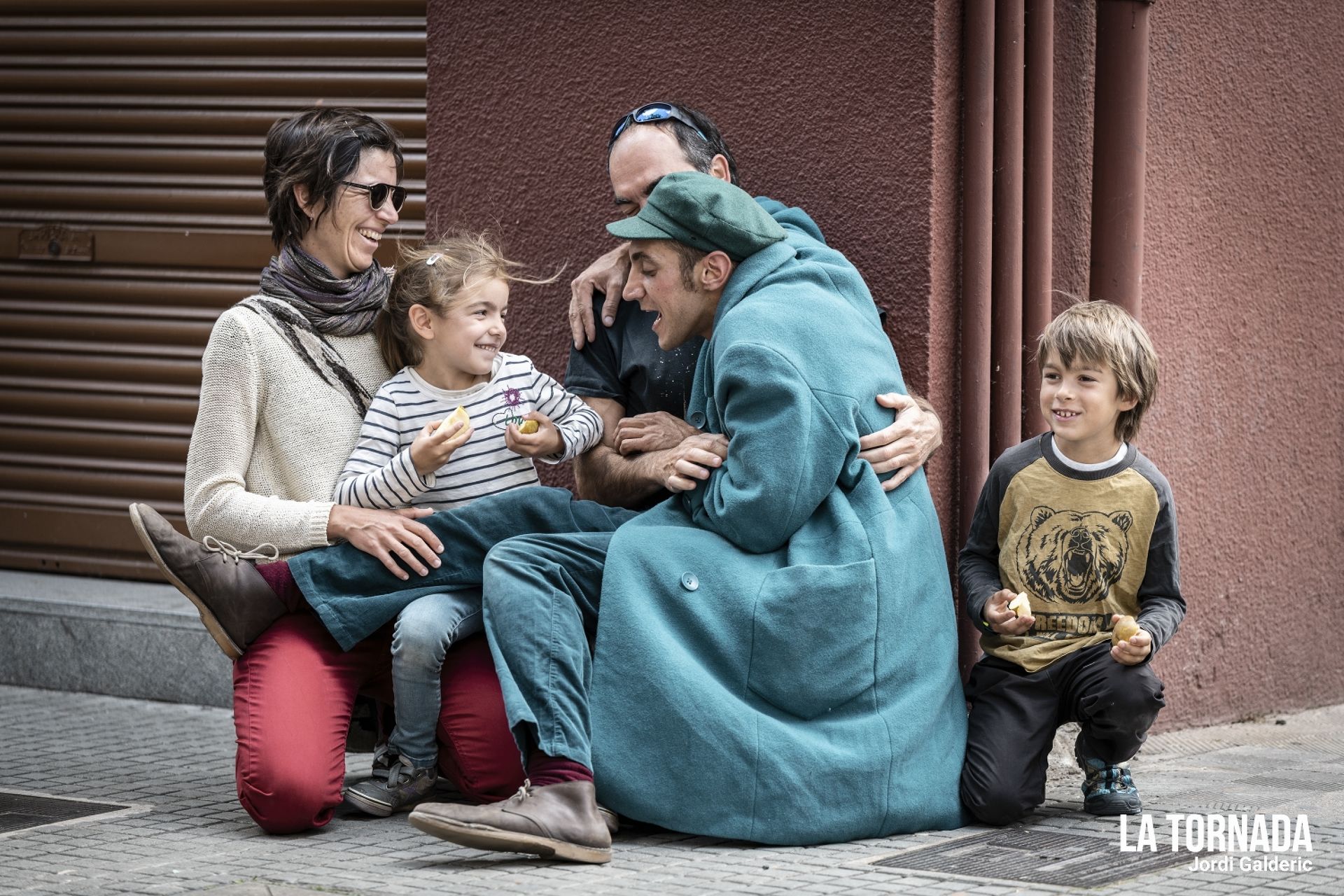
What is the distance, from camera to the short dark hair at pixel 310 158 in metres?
4.50

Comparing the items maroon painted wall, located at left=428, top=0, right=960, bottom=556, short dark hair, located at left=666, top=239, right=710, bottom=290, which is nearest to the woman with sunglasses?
maroon painted wall, located at left=428, top=0, right=960, bottom=556

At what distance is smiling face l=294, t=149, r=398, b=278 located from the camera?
4520 mm

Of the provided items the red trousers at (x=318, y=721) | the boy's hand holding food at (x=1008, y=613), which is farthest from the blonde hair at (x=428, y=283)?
the boy's hand holding food at (x=1008, y=613)

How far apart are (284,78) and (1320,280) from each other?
12.6ft

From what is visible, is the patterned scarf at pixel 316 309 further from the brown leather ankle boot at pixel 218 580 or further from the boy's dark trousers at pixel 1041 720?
the boy's dark trousers at pixel 1041 720

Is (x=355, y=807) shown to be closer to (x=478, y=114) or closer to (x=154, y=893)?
(x=154, y=893)

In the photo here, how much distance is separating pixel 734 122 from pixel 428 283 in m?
1.12

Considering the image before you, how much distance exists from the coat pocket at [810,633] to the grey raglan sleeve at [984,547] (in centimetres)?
46

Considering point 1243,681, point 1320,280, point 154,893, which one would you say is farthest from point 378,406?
point 1320,280

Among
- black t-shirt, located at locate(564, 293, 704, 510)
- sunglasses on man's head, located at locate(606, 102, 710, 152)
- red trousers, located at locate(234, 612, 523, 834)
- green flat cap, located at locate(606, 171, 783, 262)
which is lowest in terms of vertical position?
red trousers, located at locate(234, 612, 523, 834)

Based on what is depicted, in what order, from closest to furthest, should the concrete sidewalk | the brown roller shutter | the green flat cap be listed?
1. the concrete sidewalk
2. the green flat cap
3. the brown roller shutter

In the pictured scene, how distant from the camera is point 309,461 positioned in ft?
14.4

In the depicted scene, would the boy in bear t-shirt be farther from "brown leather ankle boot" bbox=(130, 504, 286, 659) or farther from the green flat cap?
"brown leather ankle boot" bbox=(130, 504, 286, 659)

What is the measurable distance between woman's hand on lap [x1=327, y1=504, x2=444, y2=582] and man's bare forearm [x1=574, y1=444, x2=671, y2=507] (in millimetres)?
517
